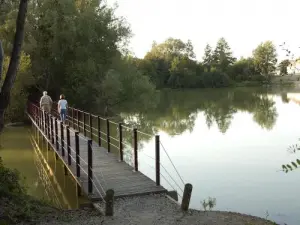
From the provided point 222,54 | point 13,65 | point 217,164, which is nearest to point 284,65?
point 13,65

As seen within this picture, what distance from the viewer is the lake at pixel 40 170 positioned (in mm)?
11227

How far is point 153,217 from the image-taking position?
→ 6516 mm

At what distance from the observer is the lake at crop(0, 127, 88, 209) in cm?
1123

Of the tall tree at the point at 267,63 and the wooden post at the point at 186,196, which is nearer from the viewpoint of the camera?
the wooden post at the point at 186,196

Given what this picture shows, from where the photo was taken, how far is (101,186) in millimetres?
8195

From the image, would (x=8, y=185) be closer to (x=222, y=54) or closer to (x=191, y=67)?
(x=191, y=67)

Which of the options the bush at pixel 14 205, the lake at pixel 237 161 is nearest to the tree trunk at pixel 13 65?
the bush at pixel 14 205

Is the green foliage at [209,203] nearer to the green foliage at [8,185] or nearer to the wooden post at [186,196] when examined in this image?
the wooden post at [186,196]

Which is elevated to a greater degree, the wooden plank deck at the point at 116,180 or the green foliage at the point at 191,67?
the green foliage at the point at 191,67

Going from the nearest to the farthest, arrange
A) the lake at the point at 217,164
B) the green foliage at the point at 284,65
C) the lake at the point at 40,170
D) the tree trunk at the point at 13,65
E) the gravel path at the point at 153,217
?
the green foliage at the point at 284,65
the tree trunk at the point at 13,65
the gravel path at the point at 153,217
the lake at the point at 217,164
the lake at the point at 40,170

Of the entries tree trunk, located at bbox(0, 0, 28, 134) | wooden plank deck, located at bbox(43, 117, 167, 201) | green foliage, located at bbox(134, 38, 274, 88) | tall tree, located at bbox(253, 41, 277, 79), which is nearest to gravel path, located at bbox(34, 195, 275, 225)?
wooden plank deck, located at bbox(43, 117, 167, 201)

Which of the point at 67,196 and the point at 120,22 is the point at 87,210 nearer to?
the point at 67,196

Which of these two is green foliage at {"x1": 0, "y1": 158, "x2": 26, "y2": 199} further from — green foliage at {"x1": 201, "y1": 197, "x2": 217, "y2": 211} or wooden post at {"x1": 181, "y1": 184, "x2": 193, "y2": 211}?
green foliage at {"x1": 201, "y1": 197, "x2": 217, "y2": 211}

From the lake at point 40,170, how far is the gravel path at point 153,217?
1697 mm
